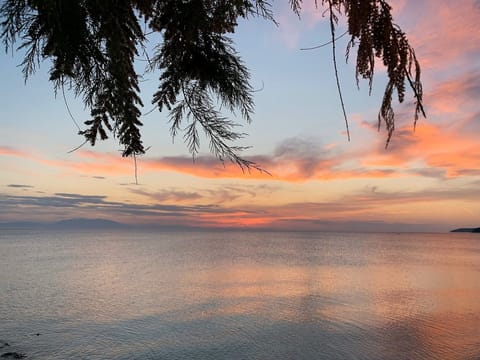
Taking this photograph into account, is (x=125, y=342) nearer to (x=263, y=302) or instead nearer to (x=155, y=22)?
(x=263, y=302)

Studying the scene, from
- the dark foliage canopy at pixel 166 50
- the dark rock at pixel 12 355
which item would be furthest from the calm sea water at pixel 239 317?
the dark foliage canopy at pixel 166 50

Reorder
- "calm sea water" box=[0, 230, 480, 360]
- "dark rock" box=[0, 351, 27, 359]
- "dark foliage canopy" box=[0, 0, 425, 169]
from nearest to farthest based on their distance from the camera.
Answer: "dark foliage canopy" box=[0, 0, 425, 169]
"dark rock" box=[0, 351, 27, 359]
"calm sea water" box=[0, 230, 480, 360]

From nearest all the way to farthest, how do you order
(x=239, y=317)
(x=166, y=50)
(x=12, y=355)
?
(x=166, y=50) < (x=12, y=355) < (x=239, y=317)

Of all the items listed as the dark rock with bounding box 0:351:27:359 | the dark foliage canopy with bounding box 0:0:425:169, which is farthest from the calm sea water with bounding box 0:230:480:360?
the dark foliage canopy with bounding box 0:0:425:169

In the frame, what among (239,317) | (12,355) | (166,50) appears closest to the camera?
(166,50)

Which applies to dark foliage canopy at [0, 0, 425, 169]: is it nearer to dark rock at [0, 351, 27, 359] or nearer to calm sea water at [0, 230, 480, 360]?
calm sea water at [0, 230, 480, 360]

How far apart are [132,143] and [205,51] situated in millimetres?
951

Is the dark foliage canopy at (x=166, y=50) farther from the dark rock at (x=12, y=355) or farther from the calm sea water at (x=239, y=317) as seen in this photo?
the dark rock at (x=12, y=355)

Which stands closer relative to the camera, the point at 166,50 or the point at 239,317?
the point at 166,50

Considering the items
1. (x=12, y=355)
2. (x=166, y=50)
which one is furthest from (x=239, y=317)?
(x=166, y=50)

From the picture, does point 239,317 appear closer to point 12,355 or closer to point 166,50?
point 12,355

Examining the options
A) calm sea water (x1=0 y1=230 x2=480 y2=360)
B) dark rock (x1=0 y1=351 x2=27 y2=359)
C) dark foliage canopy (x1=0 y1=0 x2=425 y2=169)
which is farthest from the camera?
calm sea water (x1=0 y1=230 x2=480 y2=360)

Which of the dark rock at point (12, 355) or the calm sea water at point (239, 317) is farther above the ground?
the dark rock at point (12, 355)

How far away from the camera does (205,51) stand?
2881 mm
